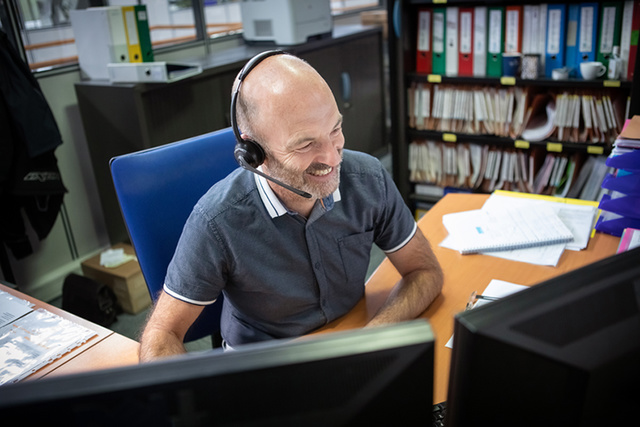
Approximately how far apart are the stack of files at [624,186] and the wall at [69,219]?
97.5 inches

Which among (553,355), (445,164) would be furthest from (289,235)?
(445,164)

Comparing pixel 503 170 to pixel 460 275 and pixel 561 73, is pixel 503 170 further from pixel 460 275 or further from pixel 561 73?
pixel 460 275

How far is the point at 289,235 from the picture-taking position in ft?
3.95

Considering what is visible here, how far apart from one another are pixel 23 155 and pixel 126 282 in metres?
0.73

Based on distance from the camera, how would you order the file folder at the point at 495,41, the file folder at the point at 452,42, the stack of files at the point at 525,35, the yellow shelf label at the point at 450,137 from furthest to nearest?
the yellow shelf label at the point at 450,137 < the file folder at the point at 452,42 < the file folder at the point at 495,41 < the stack of files at the point at 525,35

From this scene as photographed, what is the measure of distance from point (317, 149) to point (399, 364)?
712mm

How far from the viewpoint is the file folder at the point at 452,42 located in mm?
2807

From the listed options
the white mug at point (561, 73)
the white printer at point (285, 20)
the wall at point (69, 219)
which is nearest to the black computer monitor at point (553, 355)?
the white mug at point (561, 73)

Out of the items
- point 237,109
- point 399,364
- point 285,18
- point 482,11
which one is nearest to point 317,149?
point 237,109

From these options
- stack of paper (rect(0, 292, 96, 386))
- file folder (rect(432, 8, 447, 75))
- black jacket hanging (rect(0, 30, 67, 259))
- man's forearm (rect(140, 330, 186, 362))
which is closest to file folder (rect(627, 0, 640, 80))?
file folder (rect(432, 8, 447, 75))

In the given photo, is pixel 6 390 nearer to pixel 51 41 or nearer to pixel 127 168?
pixel 127 168

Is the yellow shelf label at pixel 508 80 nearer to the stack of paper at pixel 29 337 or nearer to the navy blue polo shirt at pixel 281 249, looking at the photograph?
the navy blue polo shirt at pixel 281 249

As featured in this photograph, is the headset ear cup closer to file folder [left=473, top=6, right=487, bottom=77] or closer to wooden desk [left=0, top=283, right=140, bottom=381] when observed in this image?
wooden desk [left=0, top=283, right=140, bottom=381]

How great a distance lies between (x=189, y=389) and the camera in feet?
1.43
